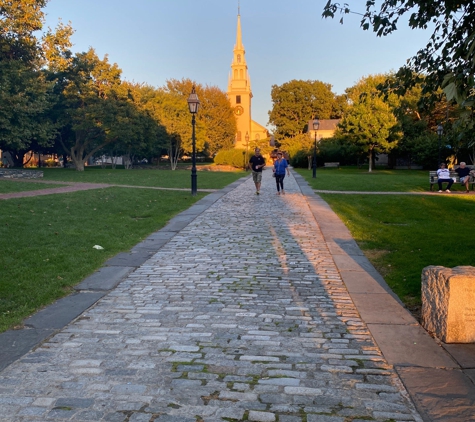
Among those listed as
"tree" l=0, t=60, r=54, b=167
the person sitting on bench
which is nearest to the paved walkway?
the person sitting on bench

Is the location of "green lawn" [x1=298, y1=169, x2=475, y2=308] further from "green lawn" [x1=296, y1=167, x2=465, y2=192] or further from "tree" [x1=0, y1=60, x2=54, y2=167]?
"tree" [x1=0, y1=60, x2=54, y2=167]

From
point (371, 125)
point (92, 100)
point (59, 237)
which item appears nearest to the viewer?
point (59, 237)

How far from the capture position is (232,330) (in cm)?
441

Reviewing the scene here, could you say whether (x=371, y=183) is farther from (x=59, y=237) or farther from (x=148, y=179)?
(x=59, y=237)

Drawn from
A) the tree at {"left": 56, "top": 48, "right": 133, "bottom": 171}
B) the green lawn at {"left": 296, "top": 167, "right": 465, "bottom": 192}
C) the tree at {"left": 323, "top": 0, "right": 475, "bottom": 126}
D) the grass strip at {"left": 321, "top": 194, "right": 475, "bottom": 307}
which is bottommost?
the grass strip at {"left": 321, "top": 194, "right": 475, "bottom": 307}

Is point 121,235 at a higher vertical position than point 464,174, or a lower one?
lower

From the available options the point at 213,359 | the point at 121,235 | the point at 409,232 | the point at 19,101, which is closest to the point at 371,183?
the point at 409,232

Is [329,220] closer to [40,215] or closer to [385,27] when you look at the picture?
[385,27]

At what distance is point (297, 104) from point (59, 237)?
241 feet

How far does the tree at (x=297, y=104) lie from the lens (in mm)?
78375

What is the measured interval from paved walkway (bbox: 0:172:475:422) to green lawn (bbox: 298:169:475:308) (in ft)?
1.30

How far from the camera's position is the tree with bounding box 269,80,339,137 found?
3086 inches

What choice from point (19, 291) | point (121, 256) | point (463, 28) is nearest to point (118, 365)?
point (19, 291)

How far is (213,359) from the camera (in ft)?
12.3
